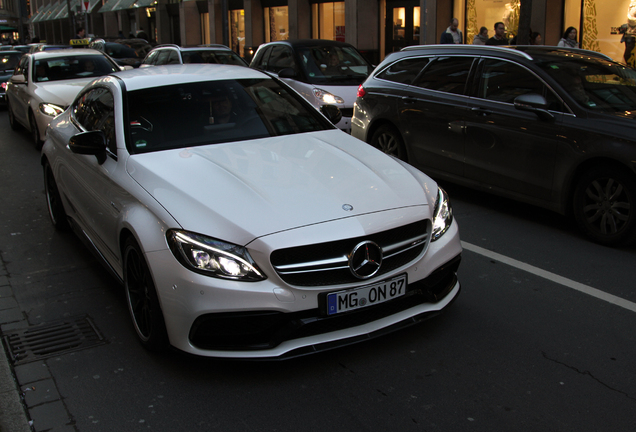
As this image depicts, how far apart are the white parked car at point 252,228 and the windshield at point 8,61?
18388 millimetres

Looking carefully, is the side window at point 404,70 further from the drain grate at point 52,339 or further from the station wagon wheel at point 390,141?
the drain grate at point 52,339

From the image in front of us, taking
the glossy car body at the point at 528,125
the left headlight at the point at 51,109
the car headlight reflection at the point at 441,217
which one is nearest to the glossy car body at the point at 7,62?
the left headlight at the point at 51,109

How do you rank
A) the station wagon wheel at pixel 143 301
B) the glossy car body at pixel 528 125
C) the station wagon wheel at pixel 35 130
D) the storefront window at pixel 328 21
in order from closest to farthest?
the station wagon wheel at pixel 143 301 → the glossy car body at pixel 528 125 → the station wagon wheel at pixel 35 130 → the storefront window at pixel 328 21

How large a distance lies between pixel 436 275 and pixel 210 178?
144cm

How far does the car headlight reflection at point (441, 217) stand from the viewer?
160 inches

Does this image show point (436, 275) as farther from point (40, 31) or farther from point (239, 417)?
point (40, 31)

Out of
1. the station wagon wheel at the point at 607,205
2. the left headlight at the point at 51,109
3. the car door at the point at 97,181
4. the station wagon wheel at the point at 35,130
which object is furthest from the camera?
the station wagon wheel at the point at 35,130

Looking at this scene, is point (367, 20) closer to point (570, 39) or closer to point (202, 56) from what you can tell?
point (202, 56)

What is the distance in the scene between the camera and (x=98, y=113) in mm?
5391

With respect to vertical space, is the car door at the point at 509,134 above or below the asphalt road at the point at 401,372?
above

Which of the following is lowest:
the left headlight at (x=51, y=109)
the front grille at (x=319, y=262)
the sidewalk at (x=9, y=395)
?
the sidewalk at (x=9, y=395)

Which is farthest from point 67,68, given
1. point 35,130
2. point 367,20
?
point 367,20

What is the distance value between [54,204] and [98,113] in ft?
5.22

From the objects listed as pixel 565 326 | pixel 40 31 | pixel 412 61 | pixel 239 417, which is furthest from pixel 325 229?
pixel 40 31
